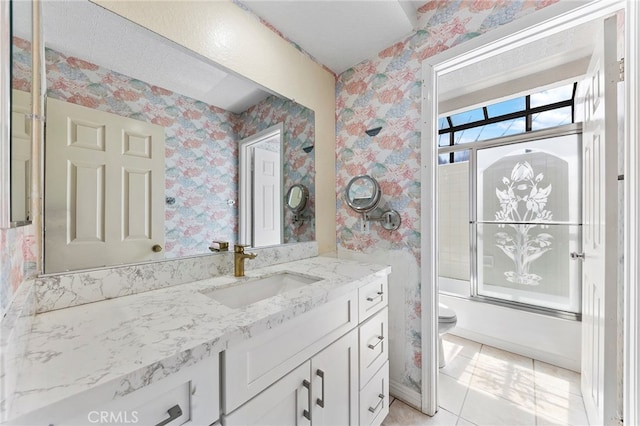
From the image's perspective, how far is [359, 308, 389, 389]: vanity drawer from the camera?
1.18 metres

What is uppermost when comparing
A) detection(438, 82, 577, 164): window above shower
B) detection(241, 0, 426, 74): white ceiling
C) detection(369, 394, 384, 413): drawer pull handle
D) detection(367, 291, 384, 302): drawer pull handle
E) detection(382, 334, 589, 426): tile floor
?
detection(241, 0, 426, 74): white ceiling

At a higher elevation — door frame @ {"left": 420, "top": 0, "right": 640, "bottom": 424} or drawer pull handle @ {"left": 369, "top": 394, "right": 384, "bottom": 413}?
door frame @ {"left": 420, "top": 0, "right": 640, "bottom": 424}

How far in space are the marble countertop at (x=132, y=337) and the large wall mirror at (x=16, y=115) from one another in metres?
0.29

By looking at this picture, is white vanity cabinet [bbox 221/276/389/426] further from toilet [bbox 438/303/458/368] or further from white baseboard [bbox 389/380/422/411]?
toilet [bbox 438/303/458/368]

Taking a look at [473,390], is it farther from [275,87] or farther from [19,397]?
[275,87]

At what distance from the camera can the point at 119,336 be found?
639 millimetres

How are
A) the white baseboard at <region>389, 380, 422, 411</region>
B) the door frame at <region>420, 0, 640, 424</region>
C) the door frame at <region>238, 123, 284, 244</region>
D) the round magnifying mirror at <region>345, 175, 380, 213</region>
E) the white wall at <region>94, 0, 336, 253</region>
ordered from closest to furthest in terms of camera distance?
the door frame at <region>420, 0, 640, 424</region>, the white wall at <region>94, 0, 336, 253</region>, the door frame at <region>238, 123, 284, 244</region>, the white baseboard at <region>389, 380, 422, 411</region>, the round magnifying mirror at <region>345, 175, 380, 213</region>

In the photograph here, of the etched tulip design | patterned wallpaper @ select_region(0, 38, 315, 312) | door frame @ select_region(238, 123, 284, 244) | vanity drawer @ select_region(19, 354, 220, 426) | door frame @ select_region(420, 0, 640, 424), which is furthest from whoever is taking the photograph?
the etched tulip design

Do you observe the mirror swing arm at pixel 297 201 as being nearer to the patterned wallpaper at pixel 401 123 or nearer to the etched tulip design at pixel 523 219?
the patterned wallpaper at pixel 401 123

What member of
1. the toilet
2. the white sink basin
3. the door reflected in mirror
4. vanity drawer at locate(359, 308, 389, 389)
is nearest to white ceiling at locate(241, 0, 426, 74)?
the door reflected in mirror

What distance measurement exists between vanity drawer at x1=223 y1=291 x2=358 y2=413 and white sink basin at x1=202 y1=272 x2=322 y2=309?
237 millimetres

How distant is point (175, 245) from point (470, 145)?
9.77ft

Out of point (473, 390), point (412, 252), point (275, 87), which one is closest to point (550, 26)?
point (412, 252)

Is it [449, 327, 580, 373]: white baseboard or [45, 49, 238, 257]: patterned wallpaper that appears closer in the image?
[45, 49, 238, 257]: patterned wallpaper
